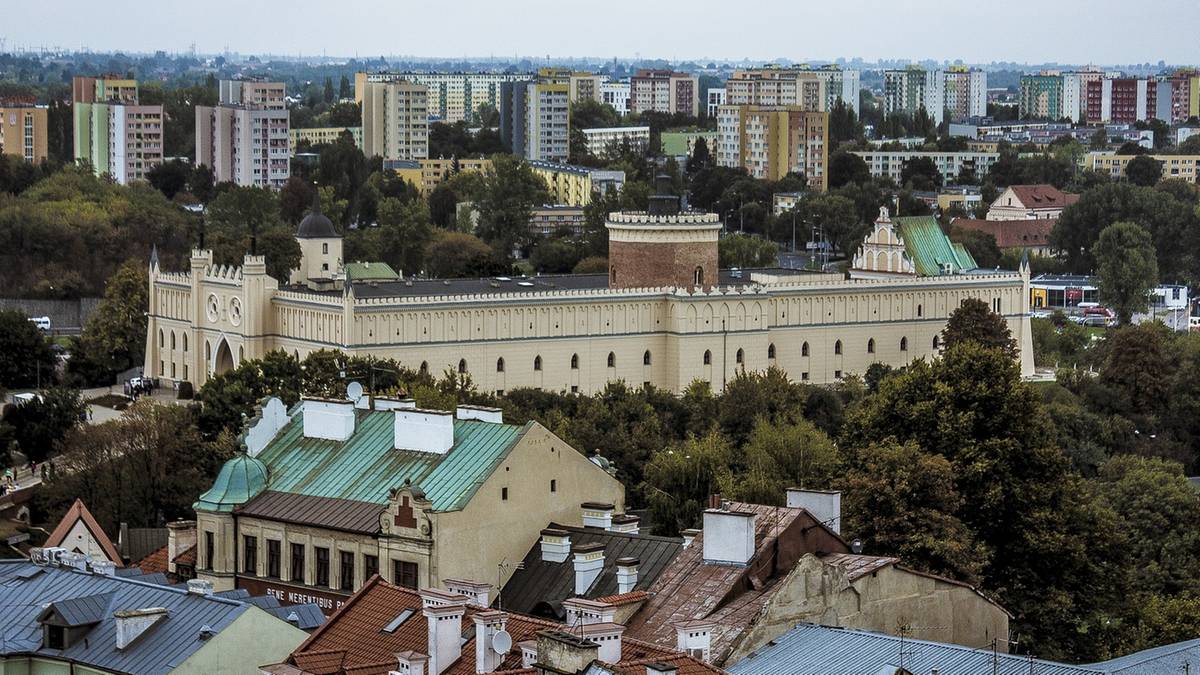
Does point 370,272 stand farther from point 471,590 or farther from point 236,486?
point 471,590

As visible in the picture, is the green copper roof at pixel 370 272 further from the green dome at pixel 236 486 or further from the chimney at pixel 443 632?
the chimney at pixel 443 632

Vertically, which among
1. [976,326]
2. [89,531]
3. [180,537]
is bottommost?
[89,531]

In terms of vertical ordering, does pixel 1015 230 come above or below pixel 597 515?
below

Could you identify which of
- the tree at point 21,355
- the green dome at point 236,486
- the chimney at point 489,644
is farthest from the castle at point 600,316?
the chimney at point 489,644

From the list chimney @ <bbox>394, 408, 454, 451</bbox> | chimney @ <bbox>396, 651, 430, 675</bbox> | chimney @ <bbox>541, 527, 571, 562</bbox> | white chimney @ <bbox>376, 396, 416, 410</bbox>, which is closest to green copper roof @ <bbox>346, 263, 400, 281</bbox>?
white chimney @ <bbox>376, 396, 416, 410</bbox>

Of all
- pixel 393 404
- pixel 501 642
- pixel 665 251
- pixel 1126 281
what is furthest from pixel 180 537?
pixel 1126 281

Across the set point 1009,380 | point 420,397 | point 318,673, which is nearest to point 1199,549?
point 1009,380

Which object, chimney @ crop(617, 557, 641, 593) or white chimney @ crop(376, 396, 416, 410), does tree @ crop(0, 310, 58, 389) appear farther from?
chimney @ crop(617, 557, 641, 593)

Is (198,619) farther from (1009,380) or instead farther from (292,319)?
(292,319)
